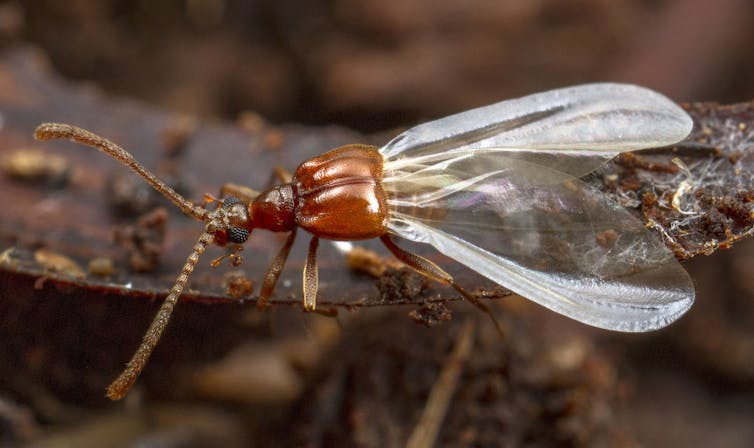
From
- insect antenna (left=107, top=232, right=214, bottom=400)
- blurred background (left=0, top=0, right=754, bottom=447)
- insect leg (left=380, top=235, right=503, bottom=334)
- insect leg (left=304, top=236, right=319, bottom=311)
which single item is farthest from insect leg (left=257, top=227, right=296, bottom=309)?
blurred background (left=0, top=0, right=754, bottom=447)

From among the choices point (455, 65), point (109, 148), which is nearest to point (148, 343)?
point (109, 148)

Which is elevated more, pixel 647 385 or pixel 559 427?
pixel 647 385

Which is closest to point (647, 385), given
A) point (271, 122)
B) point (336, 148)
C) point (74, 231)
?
point (336, 148)

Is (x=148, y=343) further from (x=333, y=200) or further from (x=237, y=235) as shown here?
(x=333, y=200)

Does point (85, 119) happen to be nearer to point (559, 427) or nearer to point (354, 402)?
point (354, 402)

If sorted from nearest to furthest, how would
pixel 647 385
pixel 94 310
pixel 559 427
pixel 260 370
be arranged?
pixel 94 310 → pixel 559 427 → pixel 260 370 → pixel 647 385

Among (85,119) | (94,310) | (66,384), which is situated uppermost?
(85,119)

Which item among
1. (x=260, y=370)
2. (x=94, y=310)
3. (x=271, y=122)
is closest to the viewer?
(x=94, y=310)

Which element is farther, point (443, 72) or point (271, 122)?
point (271, 122)
